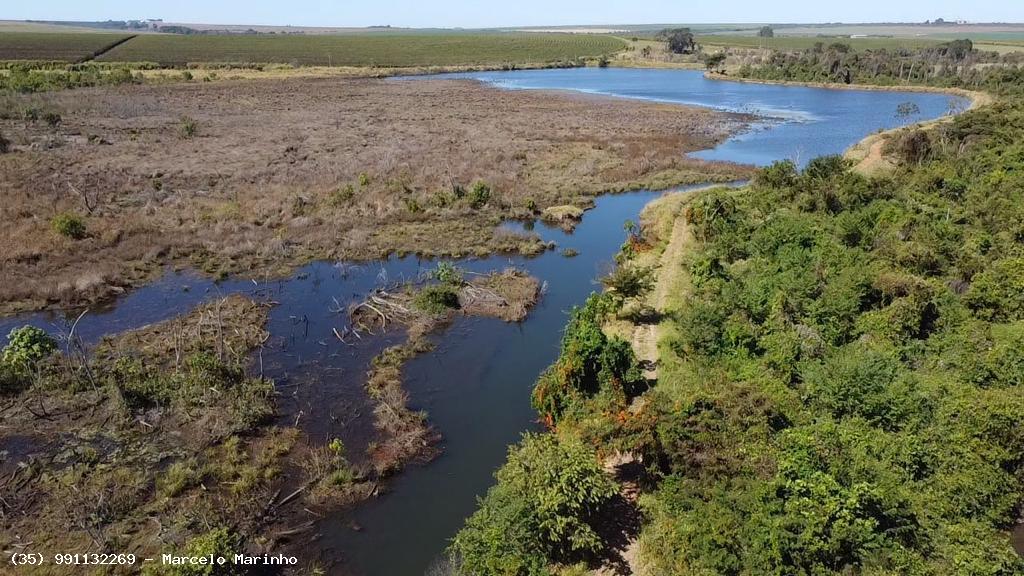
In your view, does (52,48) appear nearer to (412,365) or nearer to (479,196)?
(479,196)

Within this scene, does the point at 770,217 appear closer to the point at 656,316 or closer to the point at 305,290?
the point at 656,316

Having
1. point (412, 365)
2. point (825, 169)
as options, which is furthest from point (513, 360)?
point (825, 169)

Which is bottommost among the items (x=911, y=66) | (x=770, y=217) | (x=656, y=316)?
(x=656, y=316)

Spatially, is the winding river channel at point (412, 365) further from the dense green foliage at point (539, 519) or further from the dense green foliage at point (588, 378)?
the dense green foliage at point (539, 519)

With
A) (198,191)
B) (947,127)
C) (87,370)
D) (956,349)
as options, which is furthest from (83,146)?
(947,127)

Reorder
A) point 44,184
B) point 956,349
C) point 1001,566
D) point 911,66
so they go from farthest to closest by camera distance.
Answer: point 911,66, point 44,184, point 956,349, point 1001,566

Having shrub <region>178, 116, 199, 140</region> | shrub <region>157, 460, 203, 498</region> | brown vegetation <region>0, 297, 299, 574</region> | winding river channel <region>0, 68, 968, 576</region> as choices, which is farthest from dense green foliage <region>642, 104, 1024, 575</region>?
shrub <region>178, 116, 199, 140</region>

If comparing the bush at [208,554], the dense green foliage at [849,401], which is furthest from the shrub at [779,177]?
the bush at [208,554]

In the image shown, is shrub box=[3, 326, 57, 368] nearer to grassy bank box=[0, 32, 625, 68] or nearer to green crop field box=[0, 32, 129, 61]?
grassy bank box=[0, 32, 625, 68]
